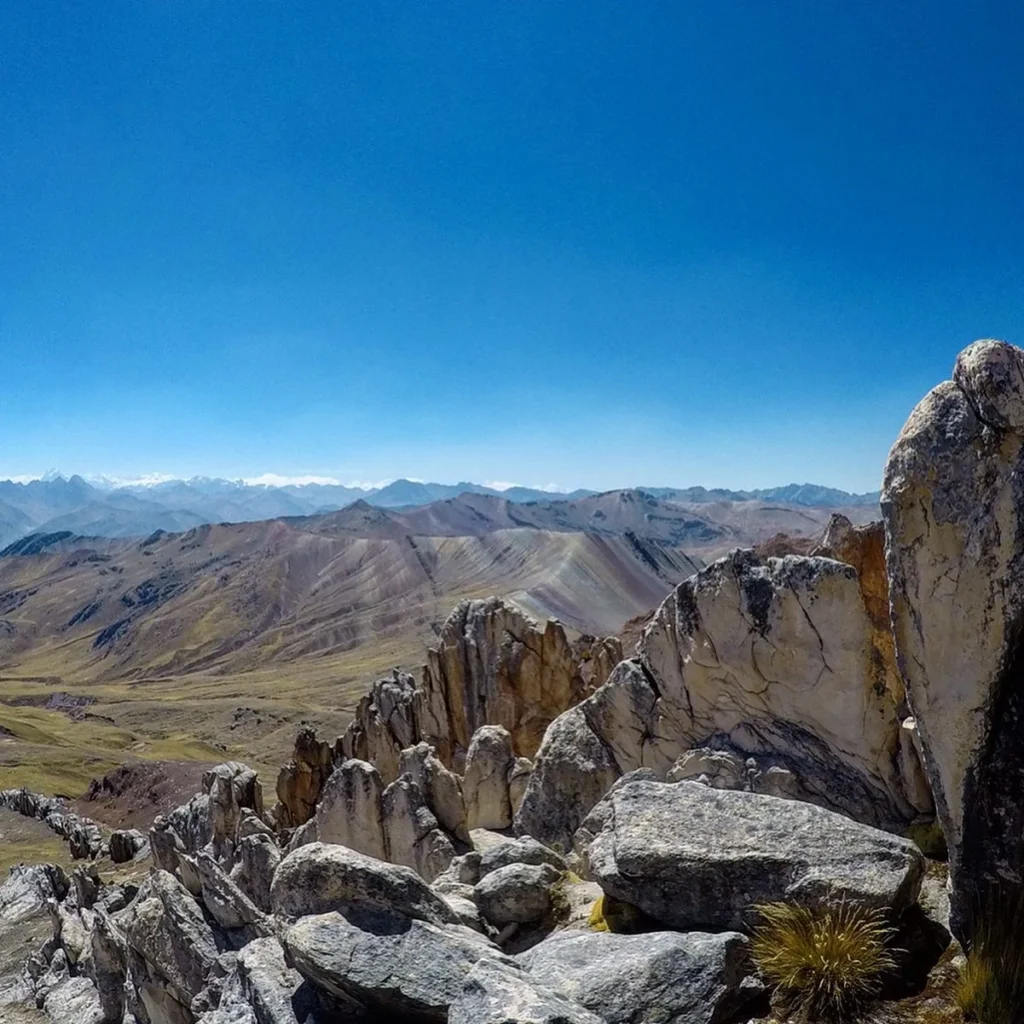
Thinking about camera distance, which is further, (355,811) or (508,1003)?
(355,811)

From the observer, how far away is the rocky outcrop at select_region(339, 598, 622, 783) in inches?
1654

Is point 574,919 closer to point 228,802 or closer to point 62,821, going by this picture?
point 228,802

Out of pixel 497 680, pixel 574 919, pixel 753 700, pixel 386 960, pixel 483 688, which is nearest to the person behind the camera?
pixel 386 960

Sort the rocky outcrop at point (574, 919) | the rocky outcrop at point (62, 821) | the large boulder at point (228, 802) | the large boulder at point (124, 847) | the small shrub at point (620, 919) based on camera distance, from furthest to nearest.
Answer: the rocky outcrop at point (62, 821), the large boulder at point (124, 847), the large boulder at point (228, 802), the small shrub at point (620, 919), the rocky outcrop at point (574, 919)

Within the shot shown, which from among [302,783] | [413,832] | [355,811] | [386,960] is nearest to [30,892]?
[302,783]

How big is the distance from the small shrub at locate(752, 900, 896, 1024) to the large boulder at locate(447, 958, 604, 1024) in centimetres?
248

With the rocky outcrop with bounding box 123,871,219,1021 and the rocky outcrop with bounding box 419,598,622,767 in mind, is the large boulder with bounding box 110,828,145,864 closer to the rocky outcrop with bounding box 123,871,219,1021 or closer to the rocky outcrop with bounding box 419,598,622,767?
the rocky outcrop with bounding box 419,598,622,767

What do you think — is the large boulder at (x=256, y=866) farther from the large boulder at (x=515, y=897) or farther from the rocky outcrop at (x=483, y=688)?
the large boulder at (x=515, y=897)

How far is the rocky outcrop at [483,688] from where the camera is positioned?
42000 millimetres

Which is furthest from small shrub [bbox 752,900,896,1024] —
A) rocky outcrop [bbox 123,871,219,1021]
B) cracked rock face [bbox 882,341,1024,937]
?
rocky outcrop [bbox 123,871,219,1021]

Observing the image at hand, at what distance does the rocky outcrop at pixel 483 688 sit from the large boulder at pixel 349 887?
28.4 metres

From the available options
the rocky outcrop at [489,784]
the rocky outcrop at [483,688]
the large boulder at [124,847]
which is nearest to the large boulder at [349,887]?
the rocky outcrop at [489,784]

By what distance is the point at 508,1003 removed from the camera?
9.25 meters

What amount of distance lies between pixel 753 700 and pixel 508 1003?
13575mm
